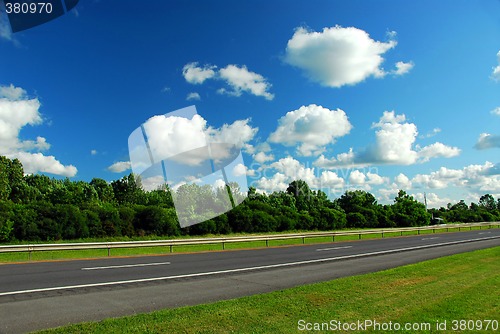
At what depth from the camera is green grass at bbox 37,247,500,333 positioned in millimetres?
5609

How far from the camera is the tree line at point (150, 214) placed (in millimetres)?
26375

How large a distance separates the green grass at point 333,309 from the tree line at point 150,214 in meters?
23.3

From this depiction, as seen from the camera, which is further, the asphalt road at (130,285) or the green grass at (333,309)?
the asphalt road at (130,285)

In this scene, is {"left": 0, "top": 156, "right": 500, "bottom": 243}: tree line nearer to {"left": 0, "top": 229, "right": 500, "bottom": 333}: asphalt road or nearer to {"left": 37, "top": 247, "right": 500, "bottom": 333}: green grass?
{"left": 0, "top": 229, "right": 500, "bottom": 333}: asphalt road

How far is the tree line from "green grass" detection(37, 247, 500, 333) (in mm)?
23314

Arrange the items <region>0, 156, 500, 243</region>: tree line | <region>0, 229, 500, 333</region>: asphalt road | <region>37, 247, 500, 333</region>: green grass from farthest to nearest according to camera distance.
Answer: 1. <region>0, 156, 500, 243</region>: tree line
2. <region>0, 229, 500, 333</region>: asphalt road
3. <region>37, 247, 500, 333</region>: green grass

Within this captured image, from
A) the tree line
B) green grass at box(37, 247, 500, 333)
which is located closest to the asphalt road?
green grass at box(37, 247, 500, 333)

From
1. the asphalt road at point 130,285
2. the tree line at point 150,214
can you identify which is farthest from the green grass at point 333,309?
the tree line at point 150,214

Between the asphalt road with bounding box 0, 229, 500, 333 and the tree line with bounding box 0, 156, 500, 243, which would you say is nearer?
the asphalt road with bounding box 0, 229, 500, 333

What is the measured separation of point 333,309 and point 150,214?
28.9 metres

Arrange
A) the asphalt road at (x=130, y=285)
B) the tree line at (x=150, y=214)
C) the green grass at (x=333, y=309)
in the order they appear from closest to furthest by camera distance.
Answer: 1. the green grass at (x=333, y=309)
2. the asphalt road at (x=130, y=285)
3. the tree line at (x=150, y=214)

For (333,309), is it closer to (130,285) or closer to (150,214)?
(130,285)

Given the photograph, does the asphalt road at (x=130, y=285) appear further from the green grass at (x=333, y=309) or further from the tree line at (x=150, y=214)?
the tree line at (x=150, y=214)

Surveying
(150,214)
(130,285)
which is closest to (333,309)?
(130,285)
